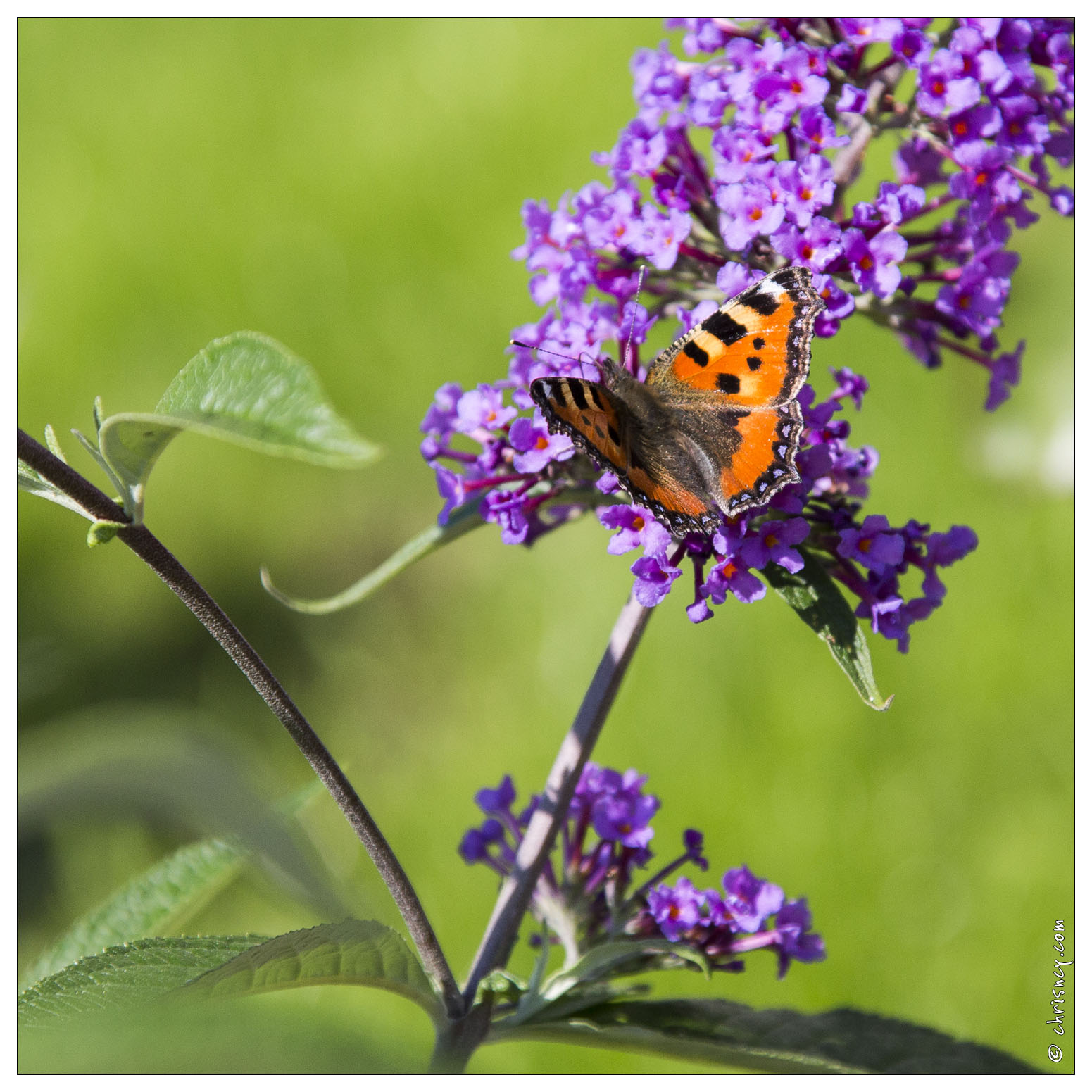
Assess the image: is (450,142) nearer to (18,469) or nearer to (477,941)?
(477,941)

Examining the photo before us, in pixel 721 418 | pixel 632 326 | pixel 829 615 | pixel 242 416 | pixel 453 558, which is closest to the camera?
pixel 242 416

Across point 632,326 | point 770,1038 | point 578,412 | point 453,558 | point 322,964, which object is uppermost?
point 453,558

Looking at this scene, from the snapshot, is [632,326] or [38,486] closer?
[38,486]

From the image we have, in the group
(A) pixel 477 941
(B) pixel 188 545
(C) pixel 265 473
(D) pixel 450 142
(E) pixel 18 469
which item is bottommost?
(A) pixel 477 941

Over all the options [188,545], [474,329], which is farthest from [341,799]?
[474,329]

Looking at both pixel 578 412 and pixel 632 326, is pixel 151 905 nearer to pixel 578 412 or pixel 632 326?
A: pixel 578 412

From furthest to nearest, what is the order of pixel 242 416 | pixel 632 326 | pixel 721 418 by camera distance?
pixel 721 418
pixel 632 326
pixel 242 416

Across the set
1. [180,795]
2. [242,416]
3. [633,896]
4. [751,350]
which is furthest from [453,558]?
[180,795]
